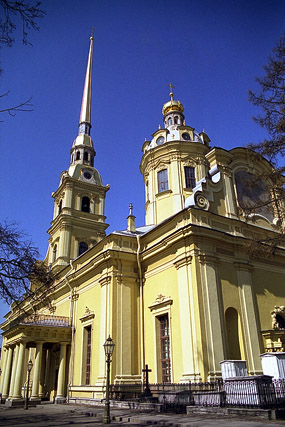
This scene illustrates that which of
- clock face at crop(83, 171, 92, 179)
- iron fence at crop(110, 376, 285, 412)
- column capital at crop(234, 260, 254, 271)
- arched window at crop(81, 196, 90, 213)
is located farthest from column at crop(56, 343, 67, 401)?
clock face at crop(83, 171, 92, 179)

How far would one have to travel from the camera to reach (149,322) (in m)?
18.3

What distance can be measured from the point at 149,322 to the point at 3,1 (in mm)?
15637

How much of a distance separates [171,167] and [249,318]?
12345mm

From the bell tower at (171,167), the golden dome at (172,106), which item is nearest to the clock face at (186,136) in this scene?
the bell tower at (171,167)

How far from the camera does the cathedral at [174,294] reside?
15.8 metres

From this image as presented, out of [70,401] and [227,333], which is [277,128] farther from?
[70,401]

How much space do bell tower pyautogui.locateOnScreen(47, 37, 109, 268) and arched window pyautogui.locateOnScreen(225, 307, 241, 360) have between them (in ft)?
57.3

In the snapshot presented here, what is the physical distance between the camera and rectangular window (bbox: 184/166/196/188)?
2503cm

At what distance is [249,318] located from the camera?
1680 cm

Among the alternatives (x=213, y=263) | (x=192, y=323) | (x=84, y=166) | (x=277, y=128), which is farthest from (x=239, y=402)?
(x=84, y=166)

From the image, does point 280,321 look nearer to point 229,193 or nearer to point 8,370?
point 229,193

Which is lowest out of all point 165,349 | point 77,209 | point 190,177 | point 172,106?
point 165,349

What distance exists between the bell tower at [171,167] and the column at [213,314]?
25.4 ft

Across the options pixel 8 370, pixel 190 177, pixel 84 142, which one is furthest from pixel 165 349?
pixel 84 142
